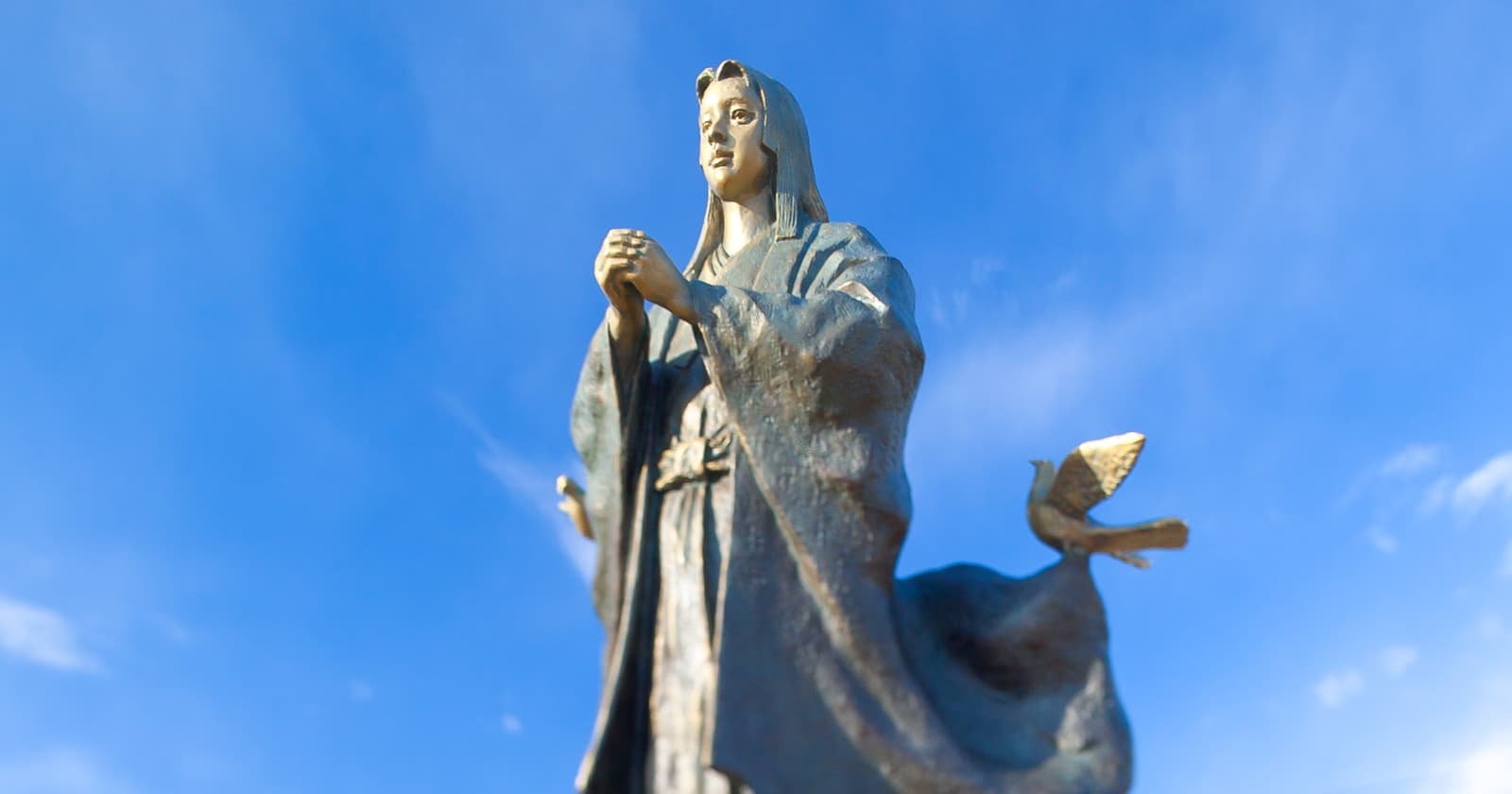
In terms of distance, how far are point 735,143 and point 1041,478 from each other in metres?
2.07

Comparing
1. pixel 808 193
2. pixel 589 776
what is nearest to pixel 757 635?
pixel 589 776

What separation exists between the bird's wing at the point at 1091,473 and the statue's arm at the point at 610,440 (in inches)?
61.8

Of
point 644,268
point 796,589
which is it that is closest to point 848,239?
point 644,268

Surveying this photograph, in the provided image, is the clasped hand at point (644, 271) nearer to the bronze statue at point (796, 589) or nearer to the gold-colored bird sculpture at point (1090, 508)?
the bronze statue at point (796, 589)

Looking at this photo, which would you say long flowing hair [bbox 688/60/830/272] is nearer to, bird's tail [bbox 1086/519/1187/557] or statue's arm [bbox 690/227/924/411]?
statue's arm [bbox 690/227/924/411]

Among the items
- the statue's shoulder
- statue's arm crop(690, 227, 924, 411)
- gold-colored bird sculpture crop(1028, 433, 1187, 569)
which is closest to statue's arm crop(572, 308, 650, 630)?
statue's arm crop(690, 227, 924, 411)

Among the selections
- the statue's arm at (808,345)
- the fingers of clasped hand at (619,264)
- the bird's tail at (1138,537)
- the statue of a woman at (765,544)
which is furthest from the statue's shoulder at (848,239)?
the bird's tail at (1138,537)

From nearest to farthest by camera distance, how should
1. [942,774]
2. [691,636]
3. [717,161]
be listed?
[942,774] → [691,636] → [717,161]

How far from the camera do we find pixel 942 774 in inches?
188

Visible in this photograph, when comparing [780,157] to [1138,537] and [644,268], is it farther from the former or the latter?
[1138,537]

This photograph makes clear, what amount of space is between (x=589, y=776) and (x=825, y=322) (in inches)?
69.6

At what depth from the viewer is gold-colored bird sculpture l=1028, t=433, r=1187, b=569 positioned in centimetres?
518

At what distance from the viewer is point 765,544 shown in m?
5.15

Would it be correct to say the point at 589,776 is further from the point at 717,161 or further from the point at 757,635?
the point at 717,161
